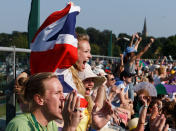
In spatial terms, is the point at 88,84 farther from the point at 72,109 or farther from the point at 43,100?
the point at 72,109

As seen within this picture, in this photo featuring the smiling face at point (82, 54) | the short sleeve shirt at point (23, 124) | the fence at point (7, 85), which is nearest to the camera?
the short sleeve shirt at point (23, 124)

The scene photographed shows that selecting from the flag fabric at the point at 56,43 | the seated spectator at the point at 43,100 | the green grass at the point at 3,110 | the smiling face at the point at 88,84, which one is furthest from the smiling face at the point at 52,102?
the green grass at the point at 3,110

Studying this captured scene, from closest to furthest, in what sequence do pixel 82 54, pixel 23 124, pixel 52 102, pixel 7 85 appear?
pixel 23 124
pixel 52 102
pixel 82 54
pixel 7 85

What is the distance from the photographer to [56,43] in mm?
2576

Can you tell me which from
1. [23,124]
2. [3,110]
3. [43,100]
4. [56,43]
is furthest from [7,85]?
[23,124]

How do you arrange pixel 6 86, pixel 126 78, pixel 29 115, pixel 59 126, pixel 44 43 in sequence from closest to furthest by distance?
1. pixel 29 115
2. pixel 59 126
3. pixel 44 43
4. pixel 6 86
5. pixel 126 78

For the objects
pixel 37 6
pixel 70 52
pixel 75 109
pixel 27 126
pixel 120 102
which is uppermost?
pixel 37 6

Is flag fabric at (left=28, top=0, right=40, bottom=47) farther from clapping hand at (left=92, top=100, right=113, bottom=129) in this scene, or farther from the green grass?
clapping hand at (left=92, top=100, right=113, bottom=129)

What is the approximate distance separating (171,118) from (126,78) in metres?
2.80

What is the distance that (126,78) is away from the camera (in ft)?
20.8

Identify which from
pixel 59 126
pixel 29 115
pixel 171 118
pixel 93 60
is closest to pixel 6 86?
pixel 59 126

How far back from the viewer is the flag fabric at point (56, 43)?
2.50 meters

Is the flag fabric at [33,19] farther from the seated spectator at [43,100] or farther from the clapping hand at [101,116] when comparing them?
the clapping hand at [101,116]

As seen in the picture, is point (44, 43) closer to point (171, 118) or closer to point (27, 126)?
point (27, 126)
